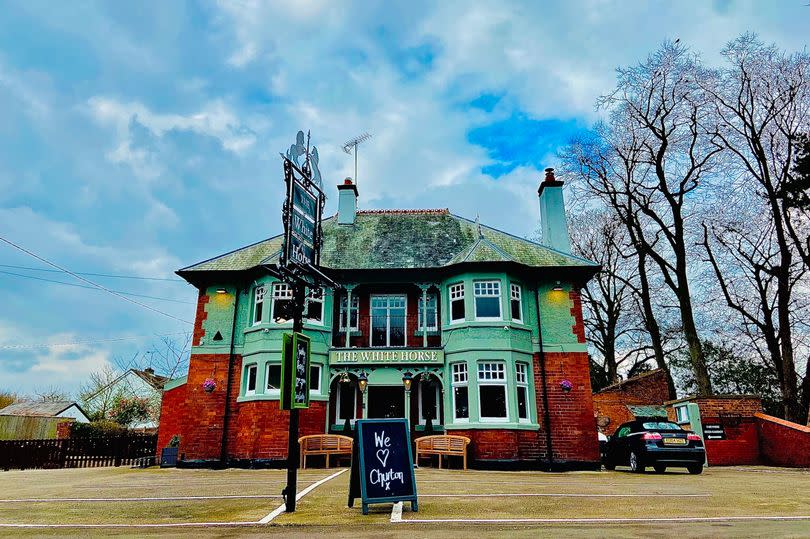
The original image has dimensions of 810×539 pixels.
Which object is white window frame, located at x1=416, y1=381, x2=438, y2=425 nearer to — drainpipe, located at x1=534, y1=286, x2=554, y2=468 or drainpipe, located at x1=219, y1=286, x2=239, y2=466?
drainpipe, located at x1=534, y1=286, x2=554, y2=468

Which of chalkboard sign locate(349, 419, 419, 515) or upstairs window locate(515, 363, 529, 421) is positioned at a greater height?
upstairs window locate(515, 363, 529, 421)

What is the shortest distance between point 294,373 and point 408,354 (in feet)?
34.3

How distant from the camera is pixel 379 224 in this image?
20891mm

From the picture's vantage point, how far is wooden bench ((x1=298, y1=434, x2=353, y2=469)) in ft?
50.0

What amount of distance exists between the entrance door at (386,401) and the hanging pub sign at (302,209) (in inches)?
417

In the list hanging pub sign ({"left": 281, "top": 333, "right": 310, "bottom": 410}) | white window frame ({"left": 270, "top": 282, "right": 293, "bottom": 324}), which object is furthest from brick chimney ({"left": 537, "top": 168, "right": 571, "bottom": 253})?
hanging pub sign ({"left": 281, "top": 333, "right": 310, "bottom": 410})

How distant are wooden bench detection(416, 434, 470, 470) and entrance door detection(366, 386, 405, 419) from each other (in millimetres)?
2207

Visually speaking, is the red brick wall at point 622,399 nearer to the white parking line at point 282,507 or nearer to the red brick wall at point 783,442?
the red brick wall at point 783,442

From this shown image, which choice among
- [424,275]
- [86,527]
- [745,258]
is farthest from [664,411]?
[86,527]

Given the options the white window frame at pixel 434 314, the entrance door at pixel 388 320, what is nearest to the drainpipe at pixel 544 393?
the white window frame at pixel 434 314

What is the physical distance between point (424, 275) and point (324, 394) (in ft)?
16.3

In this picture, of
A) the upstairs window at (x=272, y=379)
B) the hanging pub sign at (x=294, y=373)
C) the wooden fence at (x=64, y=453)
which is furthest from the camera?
the wooden fence at (x=64, y=453)

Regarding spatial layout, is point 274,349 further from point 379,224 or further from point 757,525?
point 757,525

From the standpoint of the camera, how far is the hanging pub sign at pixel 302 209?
23.6ft
